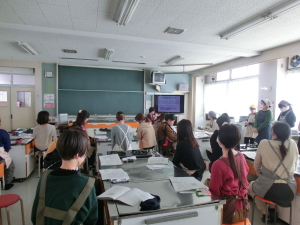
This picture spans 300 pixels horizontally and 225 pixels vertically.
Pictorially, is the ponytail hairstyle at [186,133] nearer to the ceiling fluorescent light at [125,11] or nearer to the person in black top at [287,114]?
the ceiling fluorescent light at [125,11]

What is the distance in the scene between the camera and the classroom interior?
2902 millimetres

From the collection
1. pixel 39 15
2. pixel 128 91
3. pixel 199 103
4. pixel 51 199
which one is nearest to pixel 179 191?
pixel 51 199

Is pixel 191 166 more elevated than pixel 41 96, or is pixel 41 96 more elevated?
pixel 41 96

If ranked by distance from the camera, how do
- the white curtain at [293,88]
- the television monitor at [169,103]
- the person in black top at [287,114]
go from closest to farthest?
the person in black top at [287,114], the white curtain at [293,88], the television monitor at [169,103]

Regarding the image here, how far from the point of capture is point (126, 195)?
138 cm

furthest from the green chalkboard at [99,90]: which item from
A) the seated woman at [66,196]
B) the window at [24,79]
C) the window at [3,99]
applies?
the seated woman at [66,196]

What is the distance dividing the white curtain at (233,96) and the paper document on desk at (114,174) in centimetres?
524

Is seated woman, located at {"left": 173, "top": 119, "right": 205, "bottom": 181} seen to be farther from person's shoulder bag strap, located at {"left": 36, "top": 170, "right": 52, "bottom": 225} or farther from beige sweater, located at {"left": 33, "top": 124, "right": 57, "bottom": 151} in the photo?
beige sweater, located at {"left": 33, "top": 124, "right": 57, "bottom": 151}

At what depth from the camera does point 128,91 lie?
752 cm

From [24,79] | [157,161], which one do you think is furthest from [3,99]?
[157,161]

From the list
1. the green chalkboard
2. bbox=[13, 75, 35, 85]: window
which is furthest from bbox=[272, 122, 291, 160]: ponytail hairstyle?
bbox=[13, 75, 35, 85]: window

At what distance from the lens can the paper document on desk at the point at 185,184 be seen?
1.52m

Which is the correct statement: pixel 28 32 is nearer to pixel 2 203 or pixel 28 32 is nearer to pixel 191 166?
pixel 2 203

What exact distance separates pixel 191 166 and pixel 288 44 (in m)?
4.06
